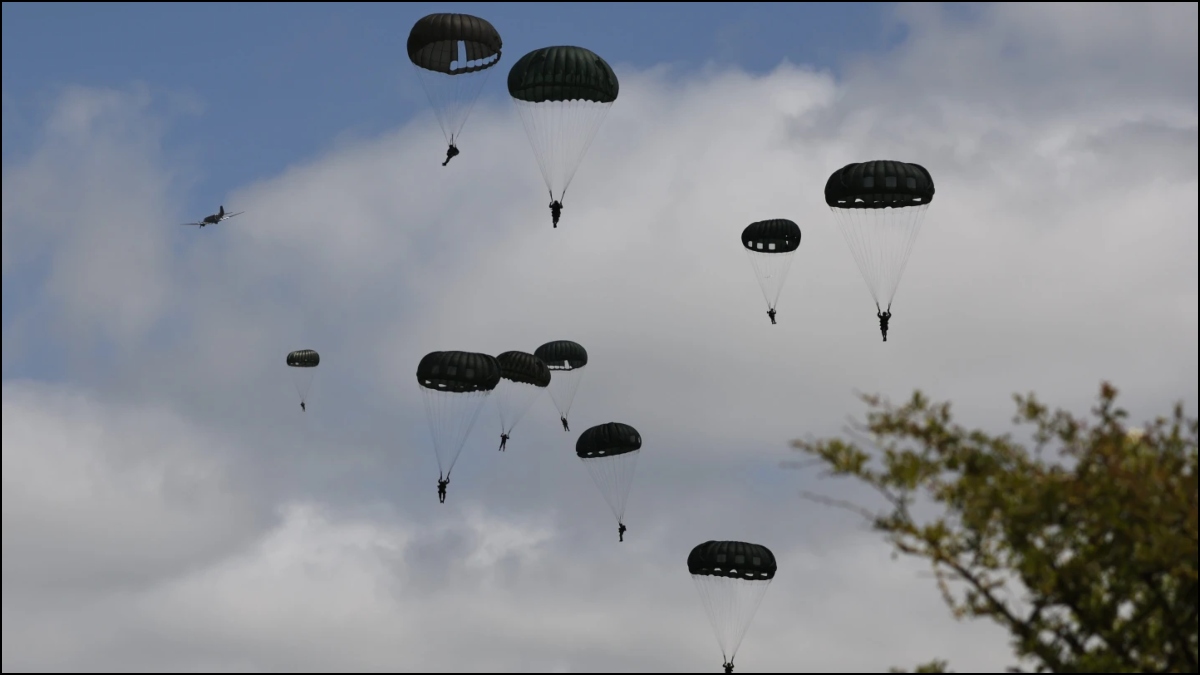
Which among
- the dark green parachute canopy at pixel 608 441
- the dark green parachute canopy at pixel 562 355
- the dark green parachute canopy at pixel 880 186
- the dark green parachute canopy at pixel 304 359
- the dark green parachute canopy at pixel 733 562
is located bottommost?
the dark green parachute canopy at pixel 733 562

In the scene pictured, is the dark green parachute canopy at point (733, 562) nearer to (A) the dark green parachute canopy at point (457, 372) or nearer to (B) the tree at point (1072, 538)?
(A) the dark green parachute canopy at point (457, 372)

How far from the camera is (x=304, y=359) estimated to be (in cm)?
9225

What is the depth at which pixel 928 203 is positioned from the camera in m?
49.2

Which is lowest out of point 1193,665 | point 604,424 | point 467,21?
point 1193,665

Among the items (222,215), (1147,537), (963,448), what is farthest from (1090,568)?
(222,215)

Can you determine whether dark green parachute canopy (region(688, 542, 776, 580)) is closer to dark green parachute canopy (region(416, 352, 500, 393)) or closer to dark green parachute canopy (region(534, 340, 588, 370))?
dark green parachute canopy (region(416, 352, 500, 393))

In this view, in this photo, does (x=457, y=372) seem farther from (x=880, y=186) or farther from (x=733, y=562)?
(x=880, y=186)

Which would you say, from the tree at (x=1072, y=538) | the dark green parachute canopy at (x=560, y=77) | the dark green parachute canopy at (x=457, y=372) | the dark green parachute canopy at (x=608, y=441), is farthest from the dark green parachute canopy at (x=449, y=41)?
the tree at (x=1072, y=538)

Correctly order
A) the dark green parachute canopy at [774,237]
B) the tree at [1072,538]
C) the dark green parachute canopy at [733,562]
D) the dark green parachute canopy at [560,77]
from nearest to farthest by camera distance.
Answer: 1. the tree at [1072,538]
2. the dark green parachute canopy at [560,77]
3. the dark green parachute canopy at [733,562]
4. the dark green parachute canopy at [774,237]

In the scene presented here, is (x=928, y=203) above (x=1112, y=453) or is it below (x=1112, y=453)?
above

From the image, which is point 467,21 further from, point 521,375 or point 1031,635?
point 1031,635

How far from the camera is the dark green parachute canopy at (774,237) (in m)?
58.8

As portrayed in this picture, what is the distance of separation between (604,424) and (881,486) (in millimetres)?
45714

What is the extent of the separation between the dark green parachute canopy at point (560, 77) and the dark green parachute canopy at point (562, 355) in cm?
2255
